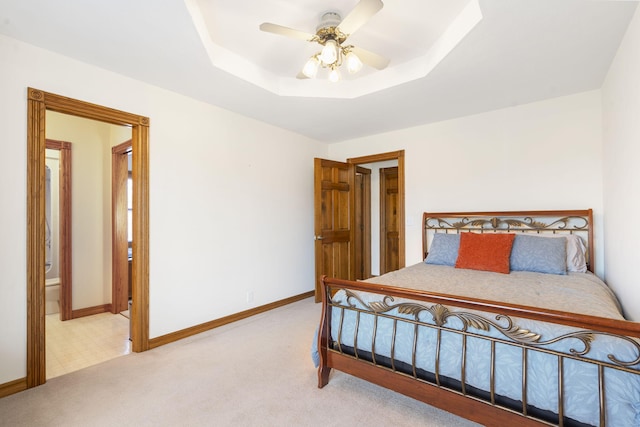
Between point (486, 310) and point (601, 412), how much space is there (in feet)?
1.72

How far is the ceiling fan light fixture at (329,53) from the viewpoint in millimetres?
1910

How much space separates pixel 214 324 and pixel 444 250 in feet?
8.39

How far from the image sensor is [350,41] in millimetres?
2371

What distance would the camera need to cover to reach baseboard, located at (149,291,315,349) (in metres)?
2.80

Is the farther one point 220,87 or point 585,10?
point 220,87

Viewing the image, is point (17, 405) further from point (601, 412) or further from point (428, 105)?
point (428, 105)

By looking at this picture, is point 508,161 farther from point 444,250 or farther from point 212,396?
point 212,396

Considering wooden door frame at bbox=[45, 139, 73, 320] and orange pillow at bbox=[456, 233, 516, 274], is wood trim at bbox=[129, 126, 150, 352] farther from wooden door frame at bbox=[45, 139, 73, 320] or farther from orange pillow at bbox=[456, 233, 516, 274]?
orange pillow at bbox=[456, 233, 516, 274]

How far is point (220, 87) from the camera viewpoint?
9.16ft

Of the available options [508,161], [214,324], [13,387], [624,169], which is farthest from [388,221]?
[13,387]

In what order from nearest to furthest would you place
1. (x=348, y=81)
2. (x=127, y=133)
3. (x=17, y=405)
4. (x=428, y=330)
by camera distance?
(x=428, y=330)
(x=17, y=405)
(x=348, y=81)
(x=127, y=133)

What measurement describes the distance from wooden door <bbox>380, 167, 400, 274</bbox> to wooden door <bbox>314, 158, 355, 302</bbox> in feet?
3.65

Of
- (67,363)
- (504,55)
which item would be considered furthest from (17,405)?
(504,55)

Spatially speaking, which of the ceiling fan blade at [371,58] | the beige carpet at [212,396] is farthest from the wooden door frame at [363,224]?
the ceiling fan blade at [371,58]
